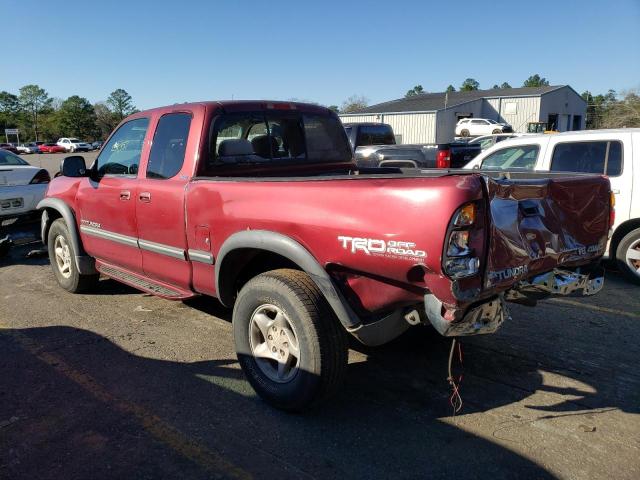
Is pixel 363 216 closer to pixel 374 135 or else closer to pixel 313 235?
pixel 313 235

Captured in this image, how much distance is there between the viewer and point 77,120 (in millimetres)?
88875

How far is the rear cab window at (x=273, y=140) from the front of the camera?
4.20 m

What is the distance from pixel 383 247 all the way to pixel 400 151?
377 inches

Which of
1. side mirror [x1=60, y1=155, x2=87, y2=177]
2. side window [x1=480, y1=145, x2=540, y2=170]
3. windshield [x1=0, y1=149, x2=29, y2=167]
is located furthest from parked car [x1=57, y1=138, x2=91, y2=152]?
side window [x1=480, y1=145, x2=540, y2=170]

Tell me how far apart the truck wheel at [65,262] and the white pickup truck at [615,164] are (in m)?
4.94

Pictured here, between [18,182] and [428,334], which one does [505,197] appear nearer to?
[428,334]

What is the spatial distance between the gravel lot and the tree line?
276ft

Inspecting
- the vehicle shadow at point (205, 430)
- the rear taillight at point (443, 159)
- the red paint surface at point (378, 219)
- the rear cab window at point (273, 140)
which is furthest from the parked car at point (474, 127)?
the vehicle shadow at point (205, 430)

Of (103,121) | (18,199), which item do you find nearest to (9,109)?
(103,121)

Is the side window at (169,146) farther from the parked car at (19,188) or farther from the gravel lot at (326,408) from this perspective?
the parked car at (19,188)

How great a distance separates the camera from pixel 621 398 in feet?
11.4

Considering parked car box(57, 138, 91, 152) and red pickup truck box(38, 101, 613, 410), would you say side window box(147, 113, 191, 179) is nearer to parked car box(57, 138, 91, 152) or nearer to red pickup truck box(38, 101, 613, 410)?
red pickup truck box(38, 101, 613, 410)

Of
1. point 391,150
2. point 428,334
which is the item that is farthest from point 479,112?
point 428,334

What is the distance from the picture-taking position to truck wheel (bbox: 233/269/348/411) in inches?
120
